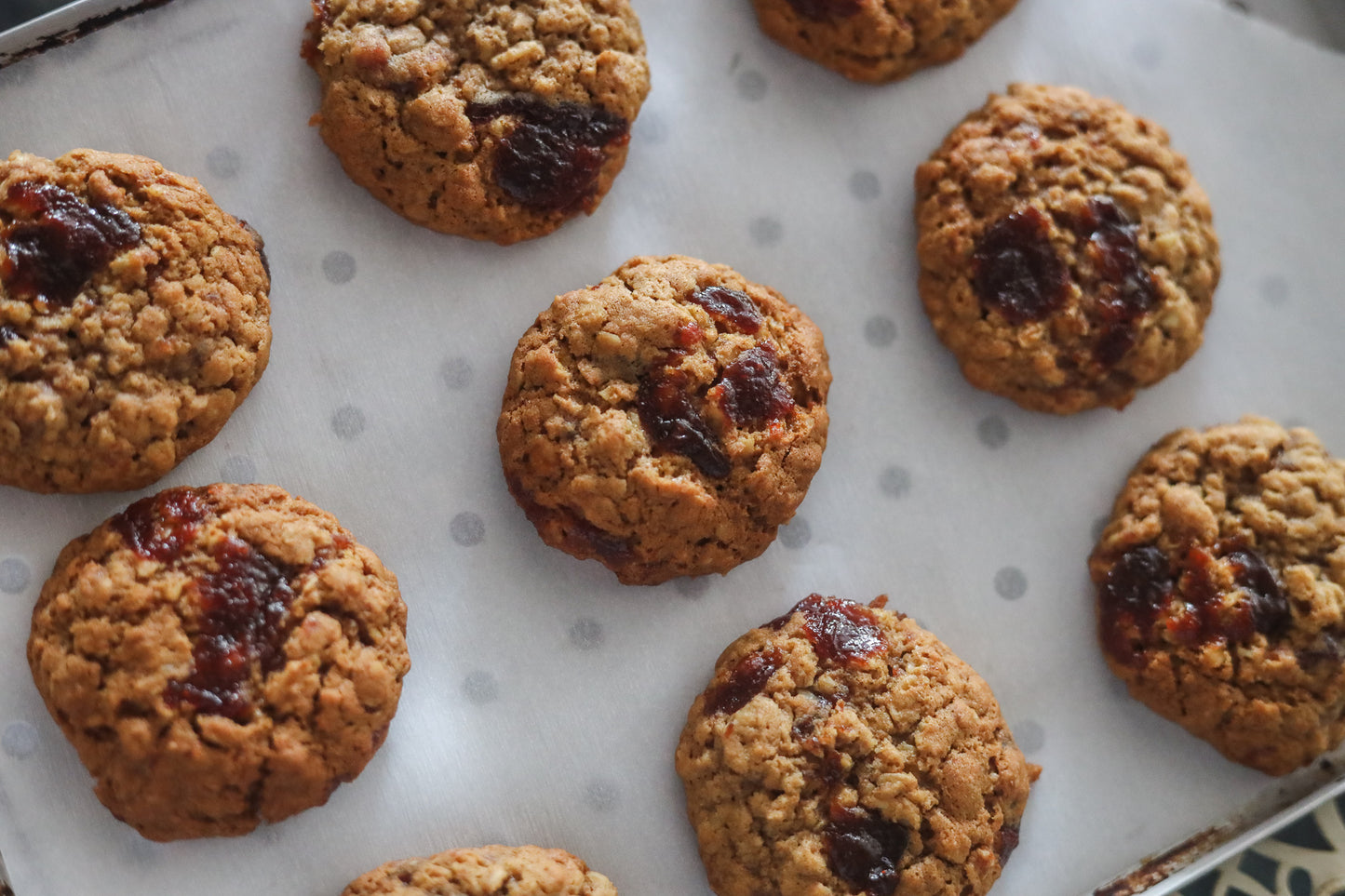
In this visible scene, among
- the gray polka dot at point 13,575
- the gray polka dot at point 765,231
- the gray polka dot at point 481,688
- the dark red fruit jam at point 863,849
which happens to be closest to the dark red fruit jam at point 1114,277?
the gray polka dot at point 765,231

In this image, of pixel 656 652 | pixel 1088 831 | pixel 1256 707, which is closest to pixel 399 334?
pixel 656 652

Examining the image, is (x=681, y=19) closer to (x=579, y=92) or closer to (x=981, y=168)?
(x=579, y=92)

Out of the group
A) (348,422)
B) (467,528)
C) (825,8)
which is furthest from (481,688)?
(825,8)

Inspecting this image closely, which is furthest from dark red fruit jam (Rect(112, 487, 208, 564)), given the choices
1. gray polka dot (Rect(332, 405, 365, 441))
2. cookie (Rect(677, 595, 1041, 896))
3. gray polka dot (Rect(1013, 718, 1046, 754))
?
gray polka dot (Rect(1013, 718, 1046, 754))

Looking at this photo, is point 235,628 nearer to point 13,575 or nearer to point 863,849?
point 13,575

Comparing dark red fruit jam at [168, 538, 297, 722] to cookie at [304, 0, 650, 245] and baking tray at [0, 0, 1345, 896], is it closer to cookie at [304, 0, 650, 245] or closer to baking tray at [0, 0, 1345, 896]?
baking tray at [0, 0, 1345, 896]
